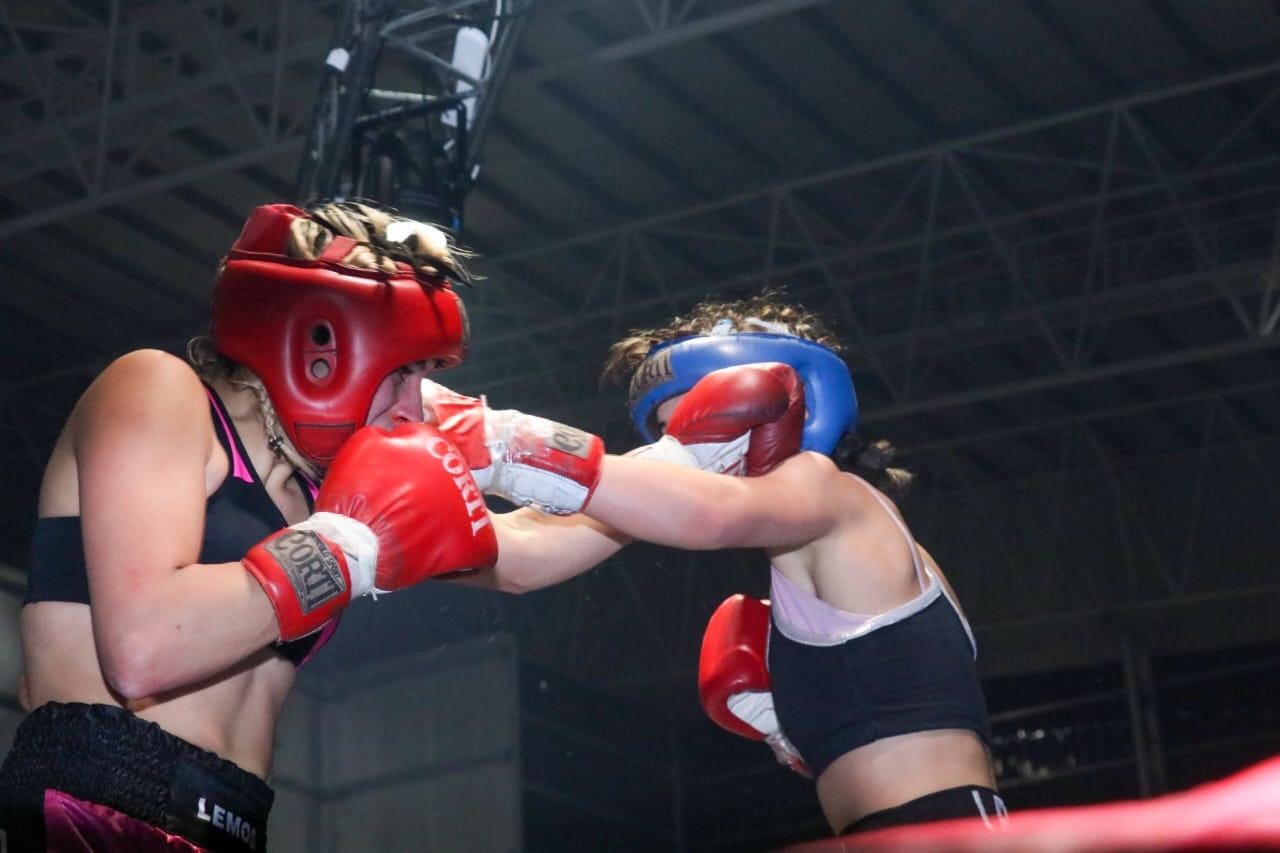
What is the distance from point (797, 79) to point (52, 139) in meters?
3.31

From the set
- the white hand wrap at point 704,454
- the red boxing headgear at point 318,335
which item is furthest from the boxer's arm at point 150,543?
the white hand wrap at point 704,454

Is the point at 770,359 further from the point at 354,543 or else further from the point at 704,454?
the point at 354,543

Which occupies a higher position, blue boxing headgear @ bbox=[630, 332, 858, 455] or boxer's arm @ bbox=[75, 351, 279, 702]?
blue boxing headgear @ bbox=[630, 332, 858, 455]

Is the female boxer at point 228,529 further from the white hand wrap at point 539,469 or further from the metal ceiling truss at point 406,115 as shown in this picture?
the metal ceiling truss at point 406,115

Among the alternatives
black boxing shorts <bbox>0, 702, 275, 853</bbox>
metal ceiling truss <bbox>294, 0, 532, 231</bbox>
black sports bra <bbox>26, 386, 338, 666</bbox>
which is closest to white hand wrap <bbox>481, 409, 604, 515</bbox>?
black sports bra <bbox>26, 386, 338, 666</bbox>

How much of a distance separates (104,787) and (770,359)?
124 centimetres

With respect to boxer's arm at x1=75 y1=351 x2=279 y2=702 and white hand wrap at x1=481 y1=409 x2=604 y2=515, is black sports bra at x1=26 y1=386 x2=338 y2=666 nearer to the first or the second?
boxer's arm at x1=75 y1=351 x2=279 y2=702

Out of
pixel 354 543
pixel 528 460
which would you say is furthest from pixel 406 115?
pixel 354 543

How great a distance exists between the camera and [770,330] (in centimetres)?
264

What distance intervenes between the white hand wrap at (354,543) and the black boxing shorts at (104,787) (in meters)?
0.27

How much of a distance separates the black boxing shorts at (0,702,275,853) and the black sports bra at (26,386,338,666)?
130mm

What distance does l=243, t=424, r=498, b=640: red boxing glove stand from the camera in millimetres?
1647

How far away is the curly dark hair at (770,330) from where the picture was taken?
2.62 m

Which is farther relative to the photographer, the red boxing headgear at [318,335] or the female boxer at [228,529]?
the red boxing headgear at [318,335]
